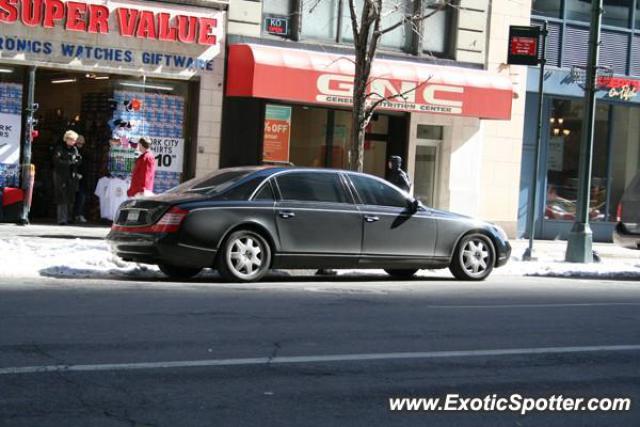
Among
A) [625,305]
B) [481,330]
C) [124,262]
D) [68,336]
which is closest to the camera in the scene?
[68,336]

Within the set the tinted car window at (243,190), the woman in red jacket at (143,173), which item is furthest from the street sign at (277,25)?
the tinted car window at (243,190)

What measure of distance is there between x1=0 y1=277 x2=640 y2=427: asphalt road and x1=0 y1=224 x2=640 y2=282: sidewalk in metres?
0.98

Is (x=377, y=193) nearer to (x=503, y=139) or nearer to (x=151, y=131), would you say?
(x=151, y=131)

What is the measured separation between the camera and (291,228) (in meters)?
13.6

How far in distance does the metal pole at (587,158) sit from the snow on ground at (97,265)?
34cm

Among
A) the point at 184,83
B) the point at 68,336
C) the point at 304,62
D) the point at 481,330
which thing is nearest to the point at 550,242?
the point at 304,62

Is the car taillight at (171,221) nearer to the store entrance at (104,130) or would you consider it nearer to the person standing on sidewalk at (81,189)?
the person standing on sidewalk at (81,189)

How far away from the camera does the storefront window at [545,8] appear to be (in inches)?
1032

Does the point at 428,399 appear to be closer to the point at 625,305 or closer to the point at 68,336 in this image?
the point at 68,336

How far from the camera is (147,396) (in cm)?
634

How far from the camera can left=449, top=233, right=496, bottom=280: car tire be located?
15.1 m

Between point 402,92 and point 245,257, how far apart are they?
1052 centimetres

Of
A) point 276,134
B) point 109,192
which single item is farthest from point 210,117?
point 109,192

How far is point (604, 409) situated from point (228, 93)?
16.4 metres
